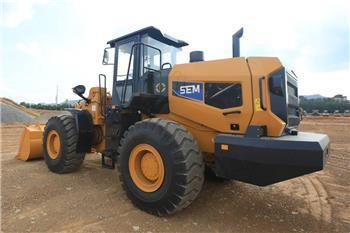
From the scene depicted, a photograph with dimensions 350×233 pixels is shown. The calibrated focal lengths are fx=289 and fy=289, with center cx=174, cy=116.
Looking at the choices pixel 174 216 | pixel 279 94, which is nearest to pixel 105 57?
pixel 174 216

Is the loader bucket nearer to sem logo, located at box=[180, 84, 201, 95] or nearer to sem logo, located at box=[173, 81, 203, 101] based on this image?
sem logo, located at box=[173, 81, 203, 101]

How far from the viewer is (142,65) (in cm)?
520

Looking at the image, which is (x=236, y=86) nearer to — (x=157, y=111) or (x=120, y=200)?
(x=157, y=111)

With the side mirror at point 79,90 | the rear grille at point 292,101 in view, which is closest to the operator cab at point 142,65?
the side mirror at point 79,90

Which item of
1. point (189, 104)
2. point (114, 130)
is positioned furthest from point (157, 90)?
point (114, 130)

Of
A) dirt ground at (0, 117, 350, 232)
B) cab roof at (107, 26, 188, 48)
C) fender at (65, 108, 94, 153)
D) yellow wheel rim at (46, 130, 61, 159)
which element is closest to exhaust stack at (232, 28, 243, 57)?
cab roof at (107, 26, 188, 48)

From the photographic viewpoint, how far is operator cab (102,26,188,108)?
4.87 m

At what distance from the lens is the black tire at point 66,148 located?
585 cm

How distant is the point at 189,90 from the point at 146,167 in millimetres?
1300

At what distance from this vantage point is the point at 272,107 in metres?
3.71

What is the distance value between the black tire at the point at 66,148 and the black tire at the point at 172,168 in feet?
7.69

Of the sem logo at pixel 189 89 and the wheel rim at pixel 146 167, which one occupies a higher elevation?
the sem logo at pixel 189 89

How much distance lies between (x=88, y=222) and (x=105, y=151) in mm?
1976

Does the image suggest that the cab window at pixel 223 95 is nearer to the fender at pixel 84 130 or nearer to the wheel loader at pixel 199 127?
the wheel loader at pixel 199 127
